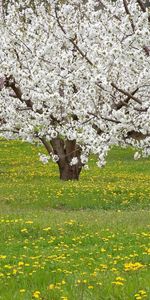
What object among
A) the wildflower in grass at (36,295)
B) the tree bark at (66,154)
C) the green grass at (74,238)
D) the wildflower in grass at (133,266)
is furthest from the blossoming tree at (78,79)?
the wildflower in grass at (36,295)

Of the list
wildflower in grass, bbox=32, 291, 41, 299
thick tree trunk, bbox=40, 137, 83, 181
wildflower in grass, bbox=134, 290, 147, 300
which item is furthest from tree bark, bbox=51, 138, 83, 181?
wildflower in grass, bbox=134, 290, 147, 300

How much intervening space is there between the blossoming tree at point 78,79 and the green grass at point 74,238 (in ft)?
4.73

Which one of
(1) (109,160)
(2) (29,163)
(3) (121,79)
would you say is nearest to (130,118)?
(3) (121,79)

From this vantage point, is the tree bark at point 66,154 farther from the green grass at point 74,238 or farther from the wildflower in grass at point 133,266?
the wildflower in grass at point 133,266

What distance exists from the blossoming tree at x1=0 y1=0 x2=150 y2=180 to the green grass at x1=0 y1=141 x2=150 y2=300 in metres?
1.44

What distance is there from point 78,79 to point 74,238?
5.20m

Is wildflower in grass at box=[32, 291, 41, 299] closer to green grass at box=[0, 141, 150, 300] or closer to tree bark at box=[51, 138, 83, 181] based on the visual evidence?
green grass at box=[0, 141, 150, 300]

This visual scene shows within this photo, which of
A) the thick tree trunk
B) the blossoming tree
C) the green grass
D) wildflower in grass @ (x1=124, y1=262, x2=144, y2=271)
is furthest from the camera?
the thick tree trunk

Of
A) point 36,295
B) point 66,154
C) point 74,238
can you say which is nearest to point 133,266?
point 36,295

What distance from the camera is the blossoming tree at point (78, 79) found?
13312 mm

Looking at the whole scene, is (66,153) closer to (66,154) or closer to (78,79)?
(66,154)

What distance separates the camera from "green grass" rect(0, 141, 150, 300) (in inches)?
324

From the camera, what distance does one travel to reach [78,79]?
1602 cm

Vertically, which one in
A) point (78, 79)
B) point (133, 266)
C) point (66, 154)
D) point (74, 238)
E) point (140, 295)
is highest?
point (78, 79)
